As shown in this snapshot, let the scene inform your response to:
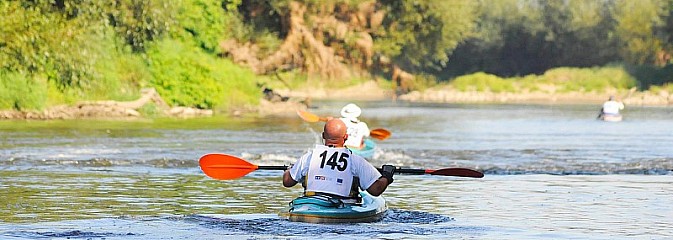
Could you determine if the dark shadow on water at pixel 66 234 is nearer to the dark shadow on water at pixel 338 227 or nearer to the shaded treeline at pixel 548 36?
the dark shadow on water at pixel 338 227

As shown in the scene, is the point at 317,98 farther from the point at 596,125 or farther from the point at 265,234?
the point at 265,234

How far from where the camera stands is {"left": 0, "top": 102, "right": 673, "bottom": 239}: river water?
15641mm

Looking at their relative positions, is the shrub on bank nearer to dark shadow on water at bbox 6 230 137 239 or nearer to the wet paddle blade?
the wet paddle blade

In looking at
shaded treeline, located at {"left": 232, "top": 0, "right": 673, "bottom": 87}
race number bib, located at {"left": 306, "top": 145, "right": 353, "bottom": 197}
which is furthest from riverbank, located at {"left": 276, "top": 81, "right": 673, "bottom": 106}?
race number bib, located at {"left": 306, "top": 145, "right": 353, "bottom": 197}

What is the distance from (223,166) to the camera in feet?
58.5

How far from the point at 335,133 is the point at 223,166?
2.72 m

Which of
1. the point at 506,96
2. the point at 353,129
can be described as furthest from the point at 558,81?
the point at 353,129

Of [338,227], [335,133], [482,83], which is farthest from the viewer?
[482,83]

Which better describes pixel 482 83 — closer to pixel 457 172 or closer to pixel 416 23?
pixel 416 23

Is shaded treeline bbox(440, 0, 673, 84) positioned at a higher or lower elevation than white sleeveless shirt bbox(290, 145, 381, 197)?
higher

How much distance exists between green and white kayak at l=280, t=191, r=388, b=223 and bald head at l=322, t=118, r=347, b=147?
0.62m

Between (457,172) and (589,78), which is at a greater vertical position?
(589,78)

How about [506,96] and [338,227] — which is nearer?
[338,227]

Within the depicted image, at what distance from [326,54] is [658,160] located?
94.6 feet
